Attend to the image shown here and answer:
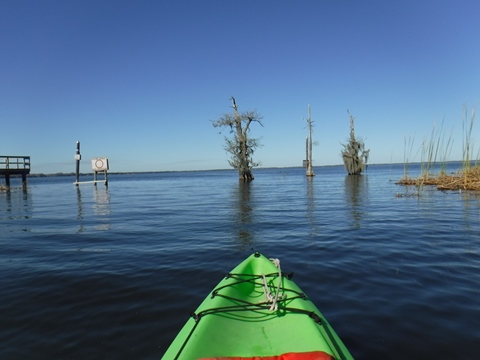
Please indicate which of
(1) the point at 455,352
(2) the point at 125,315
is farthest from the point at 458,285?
(2) the point at 125,315

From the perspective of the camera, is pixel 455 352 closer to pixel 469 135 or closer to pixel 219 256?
pixel 219 256

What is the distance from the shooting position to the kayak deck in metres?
2.84

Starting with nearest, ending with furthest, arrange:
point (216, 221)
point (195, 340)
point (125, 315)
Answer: point (195, 340)
point (125, 315)
point (216, 221)

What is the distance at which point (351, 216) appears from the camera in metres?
11.8

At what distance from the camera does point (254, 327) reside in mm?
3414

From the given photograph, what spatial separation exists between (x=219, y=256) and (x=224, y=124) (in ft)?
106

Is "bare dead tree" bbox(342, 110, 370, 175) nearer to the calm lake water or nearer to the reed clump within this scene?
the reed clump

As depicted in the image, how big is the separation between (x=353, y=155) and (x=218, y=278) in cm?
3999

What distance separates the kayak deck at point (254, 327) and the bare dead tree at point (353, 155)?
4039cm

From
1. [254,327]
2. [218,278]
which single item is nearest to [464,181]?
[218,278]

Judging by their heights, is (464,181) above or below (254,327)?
above

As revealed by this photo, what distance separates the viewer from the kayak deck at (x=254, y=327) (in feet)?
9.32

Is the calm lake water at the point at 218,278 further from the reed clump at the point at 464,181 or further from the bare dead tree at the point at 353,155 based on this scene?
the bare dead tree at the point at 353,155

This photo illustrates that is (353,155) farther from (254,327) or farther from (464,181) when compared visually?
(254,327)
